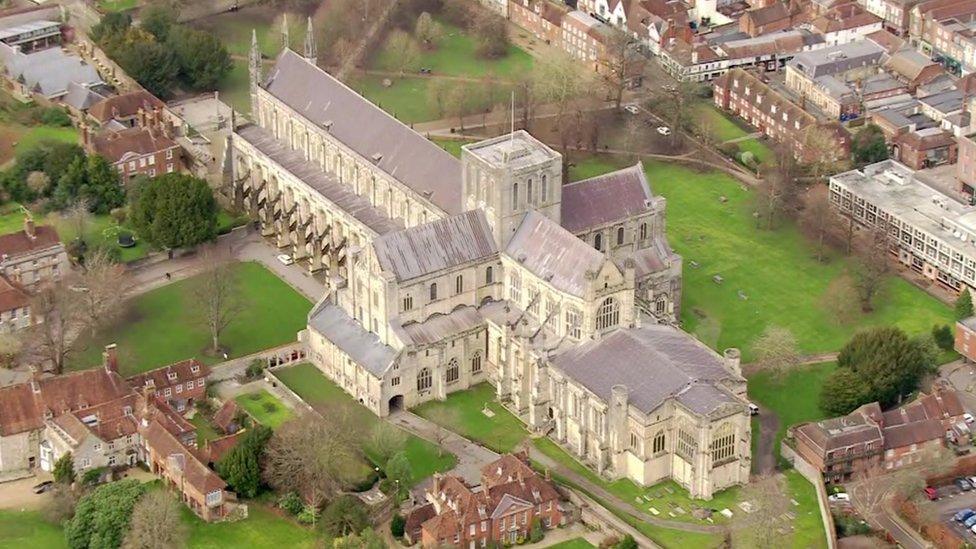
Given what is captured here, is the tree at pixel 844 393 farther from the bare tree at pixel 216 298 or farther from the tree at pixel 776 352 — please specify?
the bare tree at pixel 216 298

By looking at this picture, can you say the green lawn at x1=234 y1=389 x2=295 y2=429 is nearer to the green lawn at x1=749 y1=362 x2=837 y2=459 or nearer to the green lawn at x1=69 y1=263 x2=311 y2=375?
the green lawn at x1=69 y1=263 x2=311 y2=375

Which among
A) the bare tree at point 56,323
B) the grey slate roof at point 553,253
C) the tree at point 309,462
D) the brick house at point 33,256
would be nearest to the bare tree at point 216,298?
the bare tree at point 56,323

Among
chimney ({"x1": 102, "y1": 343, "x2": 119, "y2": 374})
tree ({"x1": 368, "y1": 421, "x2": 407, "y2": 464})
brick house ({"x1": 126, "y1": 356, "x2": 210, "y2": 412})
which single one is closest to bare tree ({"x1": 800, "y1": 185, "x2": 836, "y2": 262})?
tree ({"x1": 368, "y1": 421, "x2": 407, "y2": 464})

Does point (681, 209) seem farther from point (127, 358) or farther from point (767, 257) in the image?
point (127, 358)

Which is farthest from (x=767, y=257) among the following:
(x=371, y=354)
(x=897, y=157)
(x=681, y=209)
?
(x=371, y=354)

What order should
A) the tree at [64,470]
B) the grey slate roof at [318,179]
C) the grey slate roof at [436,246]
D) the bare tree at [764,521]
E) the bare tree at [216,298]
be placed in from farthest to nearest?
1. the grey slate roof at [318,179]
2. the bare tree at [216,298]
3. the grey slate roof at [436,246]
4. the tree at [64,470]
5. the bare tree at [764,521]

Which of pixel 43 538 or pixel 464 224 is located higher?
pixel 464 224
